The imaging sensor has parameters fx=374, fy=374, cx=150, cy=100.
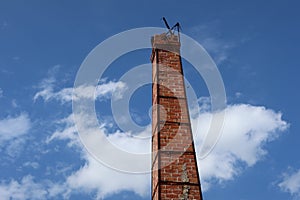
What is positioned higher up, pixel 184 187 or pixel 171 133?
pixel 171 133

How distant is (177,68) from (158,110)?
129cm

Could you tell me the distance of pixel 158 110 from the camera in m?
7.88

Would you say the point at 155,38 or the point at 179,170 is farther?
the point at 155,38

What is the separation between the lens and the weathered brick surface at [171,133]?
7051 millimetres

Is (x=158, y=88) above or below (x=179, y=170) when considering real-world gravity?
above

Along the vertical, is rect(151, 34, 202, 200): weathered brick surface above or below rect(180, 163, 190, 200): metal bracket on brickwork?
above

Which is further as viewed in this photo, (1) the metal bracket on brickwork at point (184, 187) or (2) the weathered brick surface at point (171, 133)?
(2) the weathered brick surface at point (171, 133)

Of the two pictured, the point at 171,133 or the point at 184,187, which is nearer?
the point at 184,187

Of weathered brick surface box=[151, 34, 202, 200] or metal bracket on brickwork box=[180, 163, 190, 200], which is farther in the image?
weathered brick surface box=[151, 34, 202, 200]

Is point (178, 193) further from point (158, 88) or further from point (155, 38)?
point (155, 38)

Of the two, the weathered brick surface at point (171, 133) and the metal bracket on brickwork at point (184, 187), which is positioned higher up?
the weathered brick surface at point (171, 133)

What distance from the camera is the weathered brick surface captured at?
705cm

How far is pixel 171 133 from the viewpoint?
7656mm

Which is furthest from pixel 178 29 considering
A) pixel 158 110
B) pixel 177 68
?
pixel 158 110
